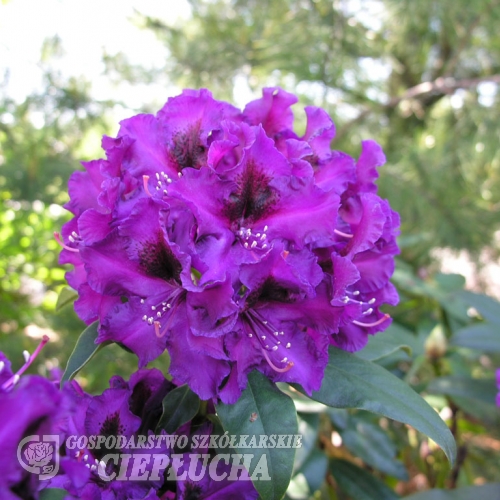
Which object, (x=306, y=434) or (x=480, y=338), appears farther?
(x=480, y=338)

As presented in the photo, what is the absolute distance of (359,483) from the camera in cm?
110

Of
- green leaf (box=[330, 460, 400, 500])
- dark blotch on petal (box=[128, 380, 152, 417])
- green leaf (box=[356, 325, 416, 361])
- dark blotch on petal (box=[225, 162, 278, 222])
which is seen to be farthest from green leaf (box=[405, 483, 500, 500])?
dark blotch on petal (box=[225, 162, 278, 222])

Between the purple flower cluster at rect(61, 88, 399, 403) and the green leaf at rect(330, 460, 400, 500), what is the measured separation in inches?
23.6

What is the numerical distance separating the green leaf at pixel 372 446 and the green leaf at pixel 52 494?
75 centimetres

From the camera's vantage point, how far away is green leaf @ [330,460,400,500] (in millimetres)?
1062

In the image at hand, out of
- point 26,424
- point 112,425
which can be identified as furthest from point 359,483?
point 26,424

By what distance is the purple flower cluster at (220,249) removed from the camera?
0.54 m

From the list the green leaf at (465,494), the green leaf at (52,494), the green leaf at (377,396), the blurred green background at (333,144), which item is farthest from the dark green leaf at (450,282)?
the green leaf at (52,494)

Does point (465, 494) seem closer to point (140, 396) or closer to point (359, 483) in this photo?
point (359, 483)

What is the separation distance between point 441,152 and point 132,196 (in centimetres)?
198

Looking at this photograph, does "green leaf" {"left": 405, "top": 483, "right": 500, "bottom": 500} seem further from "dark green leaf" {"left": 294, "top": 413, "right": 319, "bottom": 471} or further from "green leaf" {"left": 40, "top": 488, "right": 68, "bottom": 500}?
"green leaf" {"left": 40, "top": 488, "right": 68, "bottom": 500}

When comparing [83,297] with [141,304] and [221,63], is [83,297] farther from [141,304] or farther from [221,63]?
[221,63]

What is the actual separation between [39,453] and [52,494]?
75 mm
